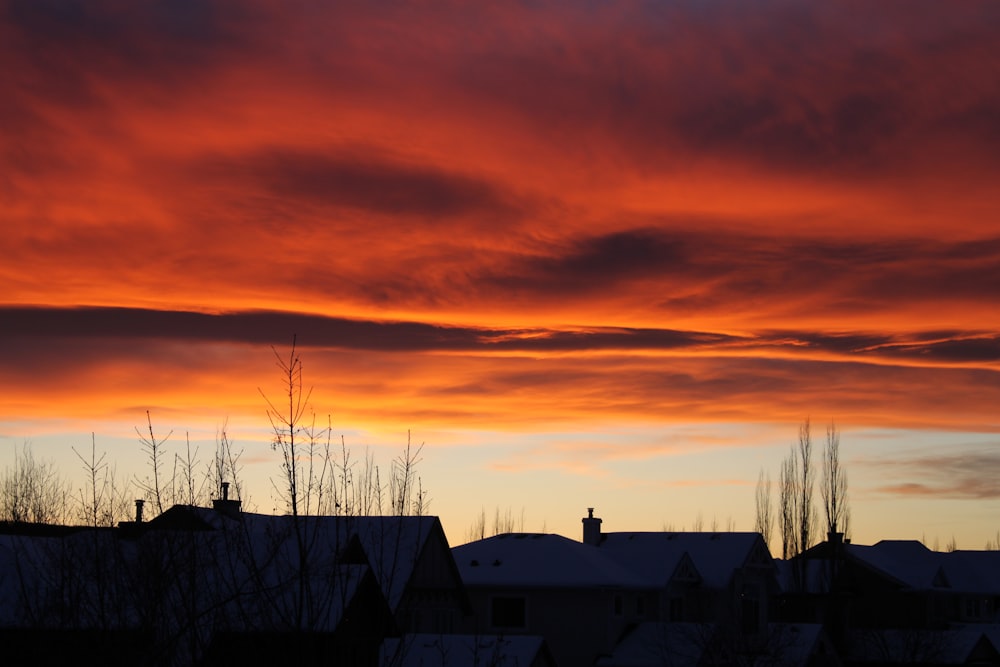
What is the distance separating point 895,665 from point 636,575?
10.9m

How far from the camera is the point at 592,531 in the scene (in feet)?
198

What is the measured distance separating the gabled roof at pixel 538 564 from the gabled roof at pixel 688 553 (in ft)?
4.01

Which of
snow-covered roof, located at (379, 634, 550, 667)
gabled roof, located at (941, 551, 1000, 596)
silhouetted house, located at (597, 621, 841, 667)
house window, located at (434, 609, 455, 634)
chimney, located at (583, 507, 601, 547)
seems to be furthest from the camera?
gabled roof, located at (941, 551, 1000, 596)

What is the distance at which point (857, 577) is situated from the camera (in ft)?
240

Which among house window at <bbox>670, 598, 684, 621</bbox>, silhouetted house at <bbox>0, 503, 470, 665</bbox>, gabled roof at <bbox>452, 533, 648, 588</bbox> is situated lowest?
silhouetted house at <bbox>0, 503, 470, 665</bbox>

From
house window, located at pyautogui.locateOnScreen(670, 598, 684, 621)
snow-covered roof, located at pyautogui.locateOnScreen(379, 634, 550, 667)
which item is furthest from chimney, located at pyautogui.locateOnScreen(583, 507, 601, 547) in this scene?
snow-covered roof, located at pyautogui.locateOnScreen(379, 634, 550, 667)

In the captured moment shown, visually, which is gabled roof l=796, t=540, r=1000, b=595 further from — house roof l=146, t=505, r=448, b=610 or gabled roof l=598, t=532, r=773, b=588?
house roof l=146, t=505, r=448, b=610

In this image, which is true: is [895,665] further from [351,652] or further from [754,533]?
[351,652]

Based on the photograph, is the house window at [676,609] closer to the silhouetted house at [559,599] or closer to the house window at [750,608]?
the silhouetted house at [559,599]

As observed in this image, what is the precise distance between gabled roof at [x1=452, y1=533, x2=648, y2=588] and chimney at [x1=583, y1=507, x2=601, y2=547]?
13.4 feet

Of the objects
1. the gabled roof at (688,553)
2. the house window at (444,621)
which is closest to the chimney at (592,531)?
the gabled roof at (688,553)

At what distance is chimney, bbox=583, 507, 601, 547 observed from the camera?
197ft

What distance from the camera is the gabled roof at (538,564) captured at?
49594 millimetres

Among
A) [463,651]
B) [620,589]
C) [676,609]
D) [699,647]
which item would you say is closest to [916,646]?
[699,647]
